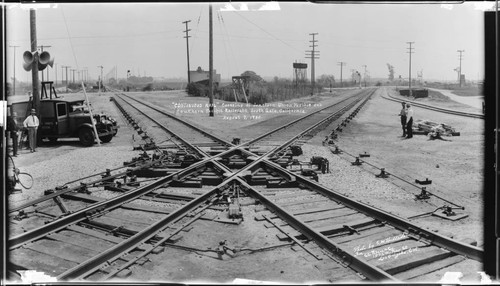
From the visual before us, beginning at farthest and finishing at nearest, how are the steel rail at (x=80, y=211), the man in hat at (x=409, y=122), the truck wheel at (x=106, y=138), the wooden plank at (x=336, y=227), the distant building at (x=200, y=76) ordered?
the distant building at (x=200, y=76) < the man in hat at (x=409, y=122) < the truck wheel at (x=106, y=138) < the wooden plank at (x=336, y=227) < the steel rail at (x=80, y=211)

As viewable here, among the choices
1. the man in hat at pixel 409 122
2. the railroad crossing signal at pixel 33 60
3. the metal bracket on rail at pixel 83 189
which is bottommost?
the metal bracket on rail at pixel 83 189

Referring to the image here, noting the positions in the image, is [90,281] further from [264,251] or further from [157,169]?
[157,169]

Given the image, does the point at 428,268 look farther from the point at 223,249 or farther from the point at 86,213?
the point at 86,213

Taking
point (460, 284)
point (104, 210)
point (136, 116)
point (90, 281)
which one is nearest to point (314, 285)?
point (460, 284)

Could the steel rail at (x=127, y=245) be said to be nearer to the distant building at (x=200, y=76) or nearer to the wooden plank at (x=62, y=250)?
the wooden plank at (x=62, y=250)

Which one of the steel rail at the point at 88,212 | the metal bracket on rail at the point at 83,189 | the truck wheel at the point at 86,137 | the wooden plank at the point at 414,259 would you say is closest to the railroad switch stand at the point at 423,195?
the wooden plank at the point at 414,259

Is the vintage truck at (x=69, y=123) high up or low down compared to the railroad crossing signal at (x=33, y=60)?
down

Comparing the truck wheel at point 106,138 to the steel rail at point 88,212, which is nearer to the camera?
the steel rail at point 88,212

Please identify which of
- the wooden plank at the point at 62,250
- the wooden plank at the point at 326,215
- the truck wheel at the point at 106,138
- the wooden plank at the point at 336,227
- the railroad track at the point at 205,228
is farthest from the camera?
the truck wheel at the point at 106,138
